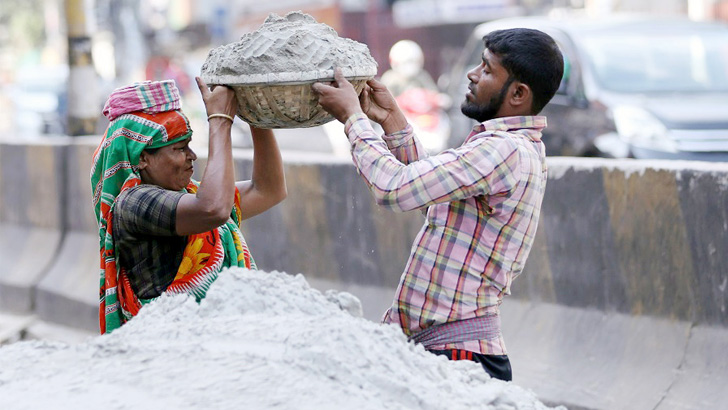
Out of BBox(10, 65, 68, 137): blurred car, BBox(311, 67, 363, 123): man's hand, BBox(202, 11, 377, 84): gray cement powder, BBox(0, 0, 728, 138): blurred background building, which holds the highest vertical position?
BBox(202, 11, 377, 84): gray cement powder

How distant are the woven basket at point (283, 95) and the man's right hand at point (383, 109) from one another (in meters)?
0.15

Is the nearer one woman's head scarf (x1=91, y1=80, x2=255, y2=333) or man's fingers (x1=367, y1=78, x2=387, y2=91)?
woman's head scarf (x1=91, y1=80, x2=255, y2=333)

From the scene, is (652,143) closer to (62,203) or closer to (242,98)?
(62,203)

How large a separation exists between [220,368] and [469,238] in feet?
3.07

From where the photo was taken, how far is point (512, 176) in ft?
10.6

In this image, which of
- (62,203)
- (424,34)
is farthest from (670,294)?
(424,34)

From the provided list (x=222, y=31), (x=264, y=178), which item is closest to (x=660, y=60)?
(x=264, y=178)

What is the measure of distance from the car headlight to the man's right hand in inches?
218

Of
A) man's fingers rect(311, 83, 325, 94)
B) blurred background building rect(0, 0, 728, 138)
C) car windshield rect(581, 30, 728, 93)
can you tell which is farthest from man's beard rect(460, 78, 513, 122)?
blurred background building rect(0, 0, 728, 138)

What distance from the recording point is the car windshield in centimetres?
972

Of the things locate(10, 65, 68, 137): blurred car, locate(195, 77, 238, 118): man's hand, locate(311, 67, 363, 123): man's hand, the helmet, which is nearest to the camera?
locate(311, 67, 363, 123): man's hand

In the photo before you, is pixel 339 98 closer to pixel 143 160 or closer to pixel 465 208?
pixel 465 208

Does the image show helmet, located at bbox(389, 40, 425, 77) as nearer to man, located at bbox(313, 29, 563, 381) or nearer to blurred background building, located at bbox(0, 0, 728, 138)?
blurred background building, located at bbox(0, 0, 728, 138)

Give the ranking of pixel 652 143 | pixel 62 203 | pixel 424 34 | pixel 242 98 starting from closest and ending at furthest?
pixel 242 98, pixel 62 203, pixel 652 143, pixel 424 34
